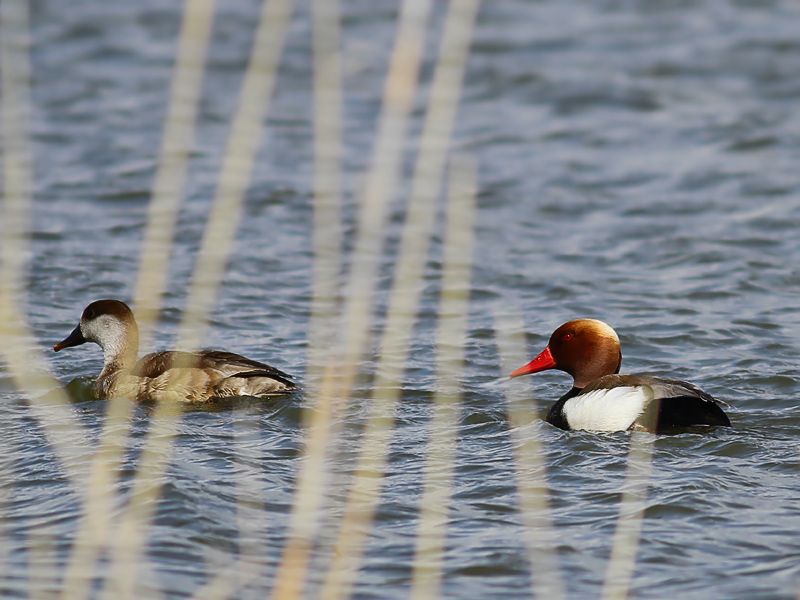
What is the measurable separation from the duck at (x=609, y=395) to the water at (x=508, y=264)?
0.14m

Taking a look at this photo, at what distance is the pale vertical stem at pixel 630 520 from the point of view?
5.75 metres

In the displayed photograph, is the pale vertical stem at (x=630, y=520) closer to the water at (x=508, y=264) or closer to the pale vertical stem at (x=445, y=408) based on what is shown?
the water at (x=508, y=264)

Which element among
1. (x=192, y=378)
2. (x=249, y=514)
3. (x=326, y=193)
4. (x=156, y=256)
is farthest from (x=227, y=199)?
(x=192, y=378)

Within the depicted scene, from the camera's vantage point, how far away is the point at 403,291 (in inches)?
271

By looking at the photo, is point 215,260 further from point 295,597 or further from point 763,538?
point 763,538

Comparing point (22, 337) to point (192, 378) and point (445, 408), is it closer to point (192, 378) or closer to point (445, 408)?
point (192, 378)

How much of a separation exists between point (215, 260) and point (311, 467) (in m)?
1.25

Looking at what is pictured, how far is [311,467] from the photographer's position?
511cm

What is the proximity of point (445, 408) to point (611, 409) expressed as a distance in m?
0.93

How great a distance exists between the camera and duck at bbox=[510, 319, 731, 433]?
7.57 meters

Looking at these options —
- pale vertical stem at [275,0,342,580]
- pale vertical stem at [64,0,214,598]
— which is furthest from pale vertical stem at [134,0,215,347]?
pale vertical stem at [275,0,342,580]

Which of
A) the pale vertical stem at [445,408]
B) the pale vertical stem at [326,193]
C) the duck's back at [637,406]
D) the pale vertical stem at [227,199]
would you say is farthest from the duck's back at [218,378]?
the pale vertical stem at [326,193]

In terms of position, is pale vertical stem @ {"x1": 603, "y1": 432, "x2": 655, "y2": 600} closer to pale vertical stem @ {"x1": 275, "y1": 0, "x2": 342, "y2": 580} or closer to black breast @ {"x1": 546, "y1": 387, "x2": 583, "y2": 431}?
black breast @ {"x1": 546, "y1": 387, "x2": 583, "y2": 431}

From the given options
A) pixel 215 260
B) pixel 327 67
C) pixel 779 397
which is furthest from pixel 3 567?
pixel 779 397
